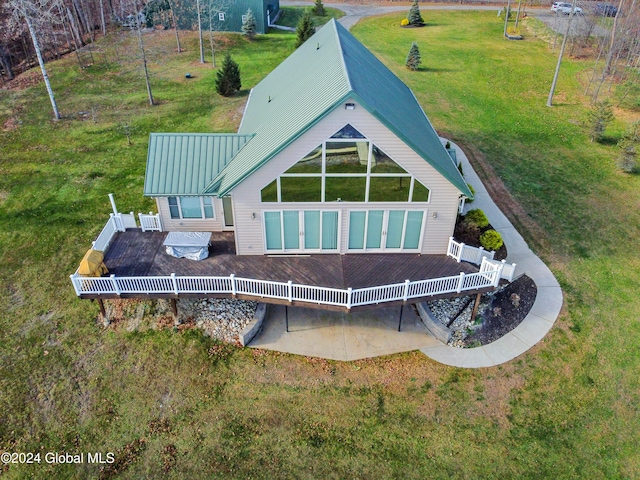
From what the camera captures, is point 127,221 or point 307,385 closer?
point 307,385

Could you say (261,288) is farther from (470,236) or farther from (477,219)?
(477,219)

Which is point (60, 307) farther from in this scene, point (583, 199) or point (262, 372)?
point (583, 199)

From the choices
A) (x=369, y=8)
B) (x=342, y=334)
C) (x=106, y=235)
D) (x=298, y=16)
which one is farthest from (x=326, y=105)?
(x=369, y=8)

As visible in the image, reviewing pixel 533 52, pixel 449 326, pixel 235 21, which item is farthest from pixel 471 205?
pixel 235 21

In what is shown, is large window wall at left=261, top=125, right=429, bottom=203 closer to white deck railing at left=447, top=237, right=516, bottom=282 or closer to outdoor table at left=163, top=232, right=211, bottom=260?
white deck railing at left=447, top=237, right=516, bottom=282

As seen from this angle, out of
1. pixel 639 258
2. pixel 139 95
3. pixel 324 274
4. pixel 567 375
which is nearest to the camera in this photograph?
pixel 567 375

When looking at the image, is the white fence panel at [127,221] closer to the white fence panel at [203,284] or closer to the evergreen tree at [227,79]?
the white fence panel at [203,284]

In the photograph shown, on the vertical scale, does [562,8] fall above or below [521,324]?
above
